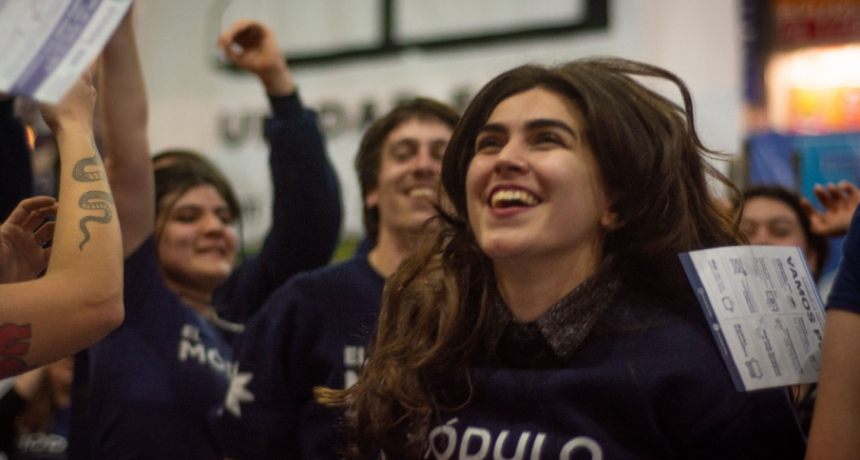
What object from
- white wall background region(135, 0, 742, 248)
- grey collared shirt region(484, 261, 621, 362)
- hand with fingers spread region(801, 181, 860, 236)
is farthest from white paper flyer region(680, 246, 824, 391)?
white wall background region(135, 0, 742, 248)

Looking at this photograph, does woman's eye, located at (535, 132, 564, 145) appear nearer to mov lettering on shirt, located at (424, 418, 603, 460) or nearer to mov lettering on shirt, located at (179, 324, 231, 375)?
mov lettering on shirt, located at (424, 418, 603, 460)

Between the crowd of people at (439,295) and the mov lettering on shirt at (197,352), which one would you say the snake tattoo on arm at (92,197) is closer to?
the crowd of people at (439,295)

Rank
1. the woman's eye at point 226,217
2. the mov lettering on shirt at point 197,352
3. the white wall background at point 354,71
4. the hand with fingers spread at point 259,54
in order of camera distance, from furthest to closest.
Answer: the white wall background at point 354,71 → the woman's eye at point 226,217 → the hand with fingers spread at point 259,54 → the mov lettering on shirt at point 197,352

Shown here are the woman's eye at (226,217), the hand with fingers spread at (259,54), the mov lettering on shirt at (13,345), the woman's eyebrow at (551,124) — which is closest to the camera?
the mov lettering on shirt at (13,345)

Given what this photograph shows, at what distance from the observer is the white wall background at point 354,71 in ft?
13.1

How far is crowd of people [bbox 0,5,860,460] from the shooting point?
45.6 inches

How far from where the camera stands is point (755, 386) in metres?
1.18

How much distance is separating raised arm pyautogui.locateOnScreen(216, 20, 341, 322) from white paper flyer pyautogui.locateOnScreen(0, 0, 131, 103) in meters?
1.11

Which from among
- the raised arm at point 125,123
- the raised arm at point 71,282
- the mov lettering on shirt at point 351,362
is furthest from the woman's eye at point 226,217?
the raised arm at point 71,282

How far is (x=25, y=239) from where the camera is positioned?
1350 mm

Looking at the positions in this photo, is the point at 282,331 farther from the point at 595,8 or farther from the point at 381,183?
the point at 595,8

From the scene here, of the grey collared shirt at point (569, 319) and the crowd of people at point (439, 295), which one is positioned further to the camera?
the grey collared shirt at point (569, 319)

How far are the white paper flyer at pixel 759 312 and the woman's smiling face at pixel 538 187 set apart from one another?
0.72 feet

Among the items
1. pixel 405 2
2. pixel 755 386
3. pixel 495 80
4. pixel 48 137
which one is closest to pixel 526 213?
pixel 495 80
